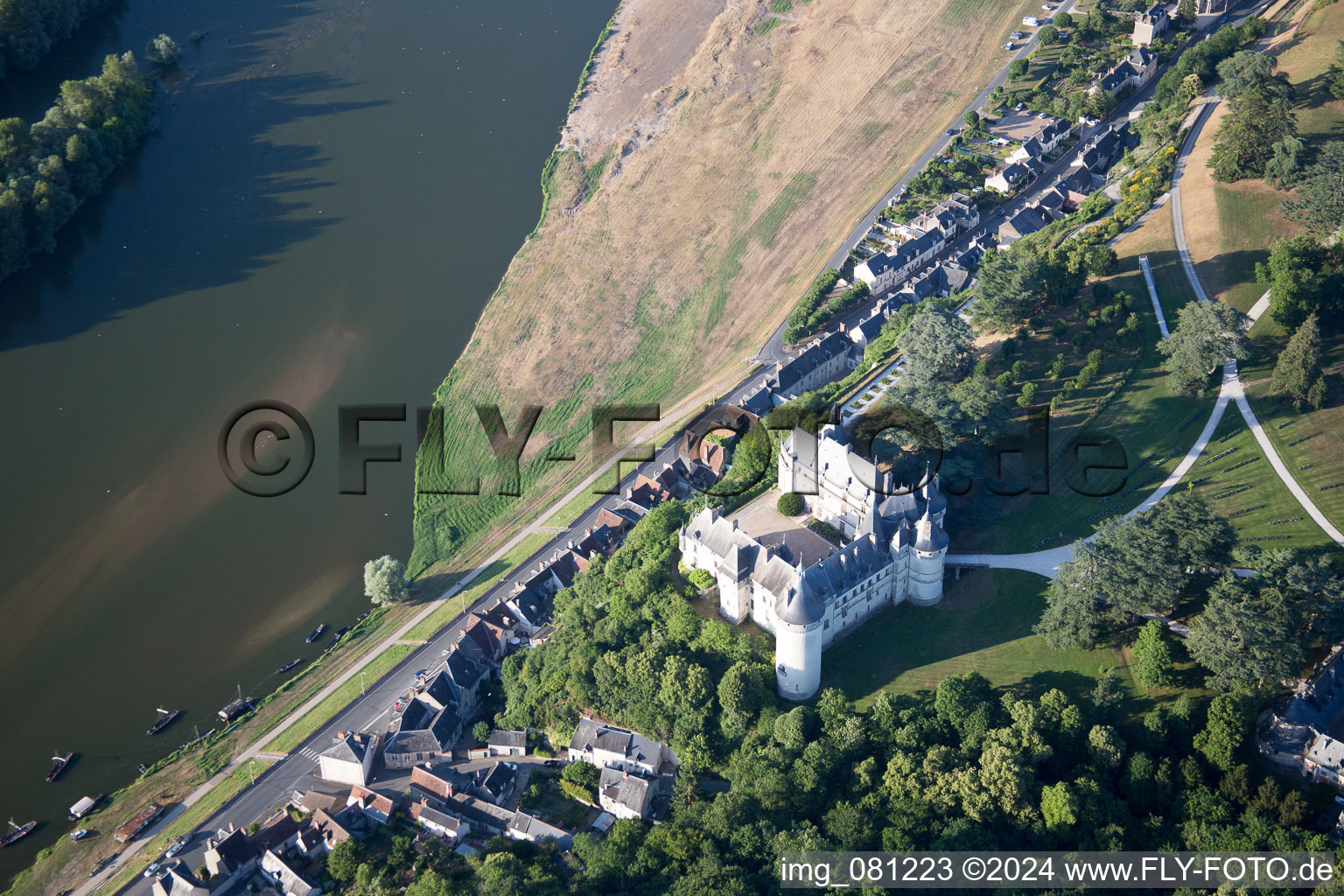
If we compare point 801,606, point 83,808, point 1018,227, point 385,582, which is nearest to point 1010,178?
point 1018,227

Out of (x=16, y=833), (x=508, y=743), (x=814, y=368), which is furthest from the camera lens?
(x=814, y=368)

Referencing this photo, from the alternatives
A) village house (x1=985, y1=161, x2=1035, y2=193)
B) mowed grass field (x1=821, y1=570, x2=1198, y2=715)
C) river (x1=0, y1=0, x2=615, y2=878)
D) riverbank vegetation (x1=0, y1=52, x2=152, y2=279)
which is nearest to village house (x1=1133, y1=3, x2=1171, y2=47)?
village house (x1=985, y1=161, x2=1035, y2=193)

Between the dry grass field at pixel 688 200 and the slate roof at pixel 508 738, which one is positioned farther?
the dry grass field at pixel 688 200

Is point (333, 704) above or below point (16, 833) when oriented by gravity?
above

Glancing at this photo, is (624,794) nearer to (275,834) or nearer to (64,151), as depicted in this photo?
(275,834)

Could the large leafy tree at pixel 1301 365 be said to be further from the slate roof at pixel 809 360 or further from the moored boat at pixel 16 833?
the moored boat at pixel 16 833

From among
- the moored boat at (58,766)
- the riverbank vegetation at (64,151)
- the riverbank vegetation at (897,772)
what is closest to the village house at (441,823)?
the riverbank vegetation at (897,772)

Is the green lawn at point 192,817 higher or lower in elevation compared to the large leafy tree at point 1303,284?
lower
